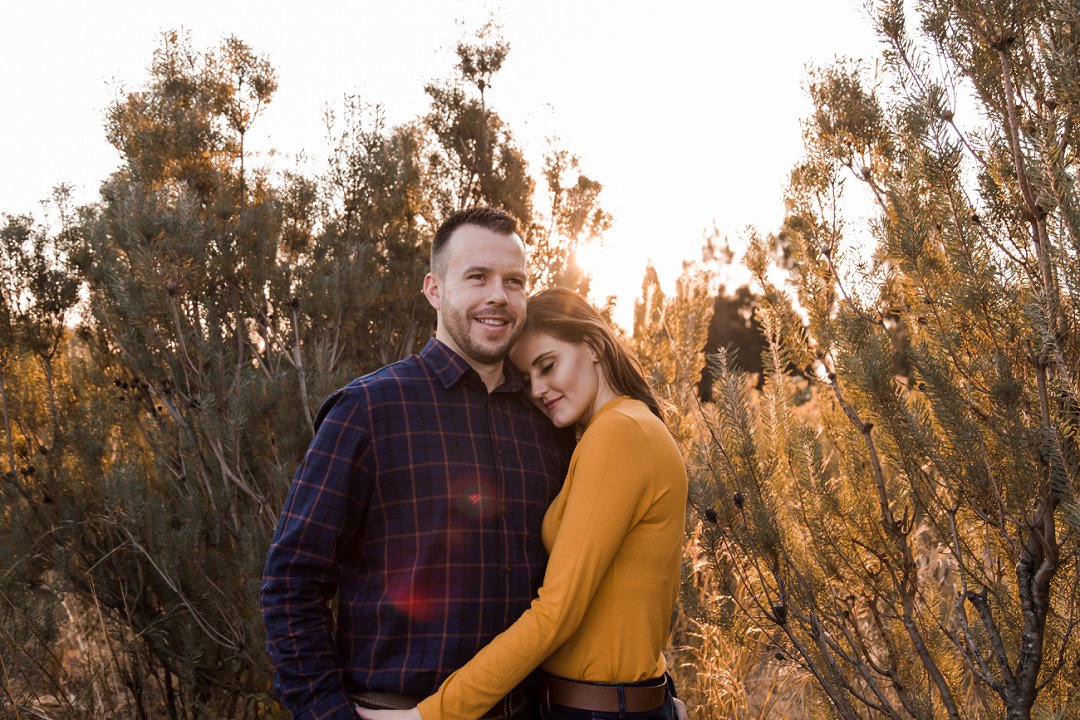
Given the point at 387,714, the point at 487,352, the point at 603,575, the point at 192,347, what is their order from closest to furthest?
the point at 387,714 → the point at 603,575 → the point at 487,352 → the point at 192,347

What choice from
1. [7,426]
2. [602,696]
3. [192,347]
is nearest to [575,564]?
[602,696]

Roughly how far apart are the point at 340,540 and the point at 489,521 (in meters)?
0.38

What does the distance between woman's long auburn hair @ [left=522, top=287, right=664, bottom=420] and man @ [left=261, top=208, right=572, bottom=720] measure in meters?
0.07

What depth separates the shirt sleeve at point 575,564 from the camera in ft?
6.06

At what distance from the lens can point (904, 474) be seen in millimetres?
2529

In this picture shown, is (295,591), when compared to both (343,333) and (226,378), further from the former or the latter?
(343,333)

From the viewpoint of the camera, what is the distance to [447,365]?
225cm

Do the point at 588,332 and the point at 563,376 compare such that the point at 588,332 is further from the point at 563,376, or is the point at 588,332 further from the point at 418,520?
the point at 418,520

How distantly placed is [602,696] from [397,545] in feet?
2.05

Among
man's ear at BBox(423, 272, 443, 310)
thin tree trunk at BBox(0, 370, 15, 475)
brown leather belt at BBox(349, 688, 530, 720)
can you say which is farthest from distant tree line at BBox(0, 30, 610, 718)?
brown leather belt at BBox(349, 688, 530, 720)

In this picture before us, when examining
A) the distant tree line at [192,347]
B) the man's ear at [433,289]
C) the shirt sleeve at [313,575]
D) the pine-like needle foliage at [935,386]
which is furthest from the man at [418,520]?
the distant tree line at [192,347]

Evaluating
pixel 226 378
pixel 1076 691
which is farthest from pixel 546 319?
pixel 226 378

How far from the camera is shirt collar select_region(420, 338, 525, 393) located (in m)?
2.23

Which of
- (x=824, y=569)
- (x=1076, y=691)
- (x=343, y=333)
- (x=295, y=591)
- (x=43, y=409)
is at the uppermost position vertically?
(x=343, y=333)
